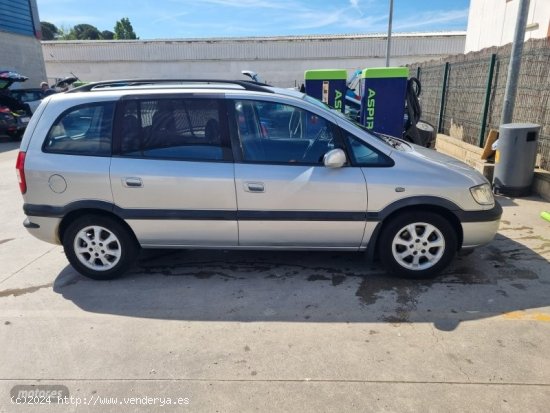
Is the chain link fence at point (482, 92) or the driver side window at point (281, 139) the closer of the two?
the driver side window at point (281, 139)

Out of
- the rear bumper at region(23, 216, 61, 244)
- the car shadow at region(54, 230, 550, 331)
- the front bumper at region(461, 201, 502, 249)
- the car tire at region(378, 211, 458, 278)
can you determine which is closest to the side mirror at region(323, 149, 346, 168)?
the car tire at region(378, 211, 458, 278)

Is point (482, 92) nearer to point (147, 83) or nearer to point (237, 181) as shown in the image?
point (237, 181)

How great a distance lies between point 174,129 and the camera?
370cm

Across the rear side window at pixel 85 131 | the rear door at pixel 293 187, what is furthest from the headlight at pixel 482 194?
the rear side window at pixel 85 131

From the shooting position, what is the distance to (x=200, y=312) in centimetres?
339

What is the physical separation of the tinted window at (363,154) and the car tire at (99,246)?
2.22 m

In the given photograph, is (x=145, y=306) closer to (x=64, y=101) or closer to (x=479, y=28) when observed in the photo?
(x=64, y=101)

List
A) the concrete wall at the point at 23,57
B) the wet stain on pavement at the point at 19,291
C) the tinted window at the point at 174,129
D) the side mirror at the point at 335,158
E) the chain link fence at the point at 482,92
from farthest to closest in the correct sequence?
the concrete wall at the point at 23,57 < the chain link fence at the point at 482,92 < the wet stain on pavement at the point at 19,291 < the tinted window at the point at 174,129 < the side mirror at the point at 335,158

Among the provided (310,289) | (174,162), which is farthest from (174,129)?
(310,289)

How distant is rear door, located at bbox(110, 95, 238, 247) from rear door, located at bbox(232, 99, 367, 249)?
0.53 feet

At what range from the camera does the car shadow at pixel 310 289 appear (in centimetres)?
334

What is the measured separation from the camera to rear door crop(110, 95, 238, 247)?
3.63 metres

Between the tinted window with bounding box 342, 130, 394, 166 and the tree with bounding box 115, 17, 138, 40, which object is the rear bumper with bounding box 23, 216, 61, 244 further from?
the tree with bounding box 115, 17, 138, 40

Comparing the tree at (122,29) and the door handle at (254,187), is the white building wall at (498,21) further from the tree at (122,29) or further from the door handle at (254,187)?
the tree at (122,29)
